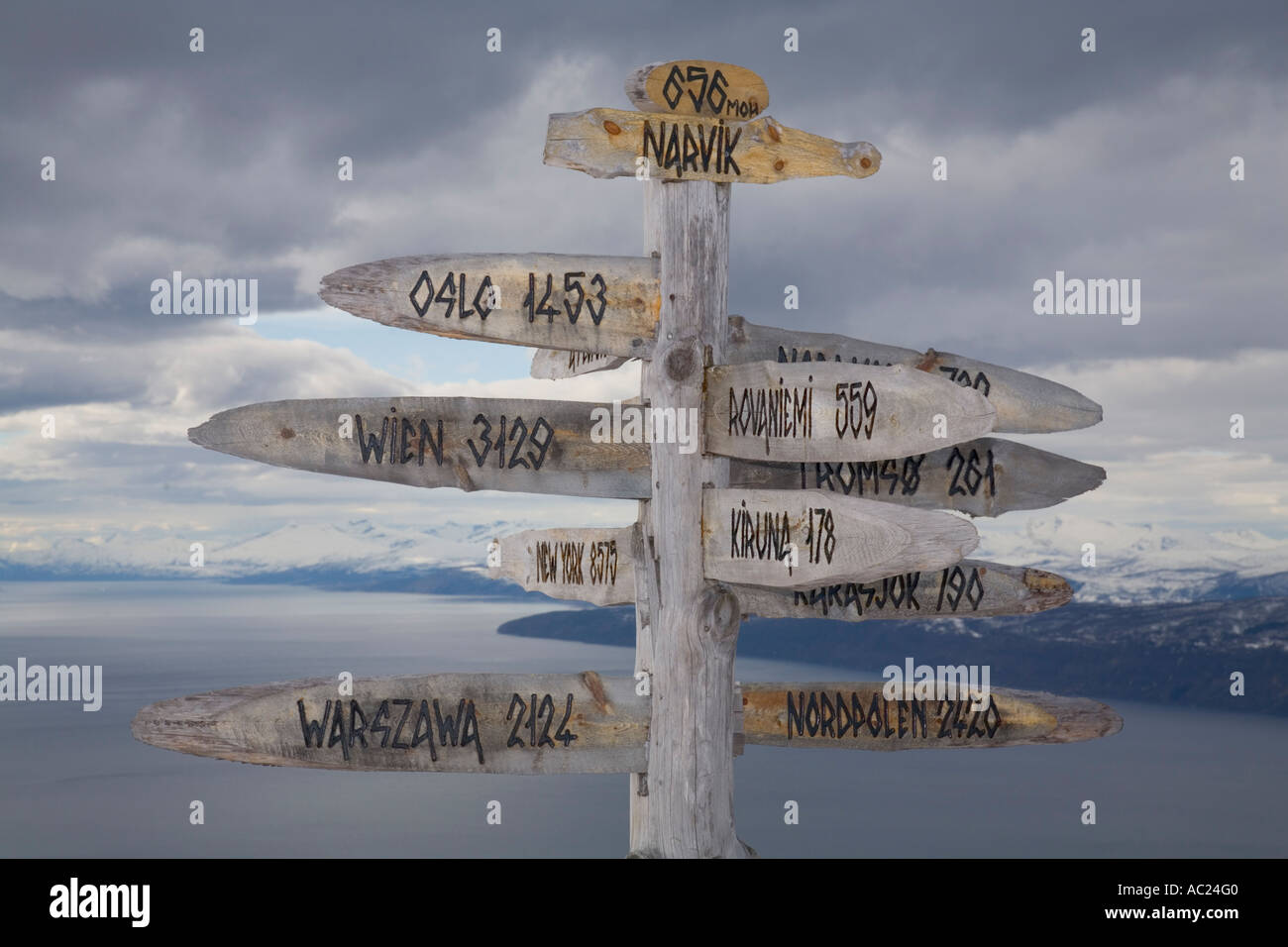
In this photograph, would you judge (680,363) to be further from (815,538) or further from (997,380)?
(997,380)

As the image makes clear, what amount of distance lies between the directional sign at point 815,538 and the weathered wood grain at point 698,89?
199 centimetres

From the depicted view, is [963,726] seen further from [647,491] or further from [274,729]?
[274,729]

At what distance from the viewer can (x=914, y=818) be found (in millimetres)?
73500

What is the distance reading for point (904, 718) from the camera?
254 inches

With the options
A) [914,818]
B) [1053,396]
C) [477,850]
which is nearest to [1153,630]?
[914,818]

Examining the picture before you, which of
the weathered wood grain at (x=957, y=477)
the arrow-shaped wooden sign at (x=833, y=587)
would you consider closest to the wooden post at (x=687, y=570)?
the arrow-shaped wooden sign at (x=833, y=587)

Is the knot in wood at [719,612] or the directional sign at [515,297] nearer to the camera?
the directional sign at [515,297]

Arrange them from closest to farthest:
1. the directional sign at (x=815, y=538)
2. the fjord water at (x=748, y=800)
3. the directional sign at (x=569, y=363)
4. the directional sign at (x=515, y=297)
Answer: the directional sign at (x=815, y=538), the directional sign at (x=515, y=297), the directional sign at (x=569, y=363), the fjord water at (x=748, y=800)

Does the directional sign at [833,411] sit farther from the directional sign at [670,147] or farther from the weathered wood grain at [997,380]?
the directional sign at [670,147]

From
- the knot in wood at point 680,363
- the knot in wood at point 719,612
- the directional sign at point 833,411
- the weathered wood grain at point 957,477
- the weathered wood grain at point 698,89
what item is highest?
the weathered wood grain at point 698,89

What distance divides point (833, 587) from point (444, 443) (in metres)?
2.21

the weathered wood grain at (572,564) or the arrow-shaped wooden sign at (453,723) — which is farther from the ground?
the weathered wood grain at (572,564)

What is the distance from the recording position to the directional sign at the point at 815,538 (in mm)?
5242
